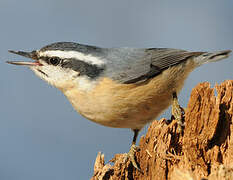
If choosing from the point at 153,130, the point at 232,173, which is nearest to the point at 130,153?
the point at 153,130

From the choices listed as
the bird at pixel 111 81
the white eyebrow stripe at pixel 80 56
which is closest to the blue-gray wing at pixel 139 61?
the bird at pixel 111 81

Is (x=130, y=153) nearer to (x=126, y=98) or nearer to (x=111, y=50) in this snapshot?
(x=126, y=98)

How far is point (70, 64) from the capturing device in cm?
425

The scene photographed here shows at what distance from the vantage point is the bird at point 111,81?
4.14 m

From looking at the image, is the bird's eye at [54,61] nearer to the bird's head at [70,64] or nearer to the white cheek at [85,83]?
the bird's head at [70,64]

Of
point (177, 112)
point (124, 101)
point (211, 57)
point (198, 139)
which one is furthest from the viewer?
point (211, 57)

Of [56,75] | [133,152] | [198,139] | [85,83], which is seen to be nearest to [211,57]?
[198,139]

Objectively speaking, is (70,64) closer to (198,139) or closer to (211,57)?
(198,139)

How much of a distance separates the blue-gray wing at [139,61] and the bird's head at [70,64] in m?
0.16

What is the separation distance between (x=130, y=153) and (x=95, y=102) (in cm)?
84

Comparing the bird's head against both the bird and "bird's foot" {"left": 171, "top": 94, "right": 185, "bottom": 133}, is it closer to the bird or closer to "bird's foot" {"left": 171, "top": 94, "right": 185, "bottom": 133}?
the bird

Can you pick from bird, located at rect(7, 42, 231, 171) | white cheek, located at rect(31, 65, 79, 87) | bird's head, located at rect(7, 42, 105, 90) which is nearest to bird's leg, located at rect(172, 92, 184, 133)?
bird, located at rect(7, 42, 231, 171)

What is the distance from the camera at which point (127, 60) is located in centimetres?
439

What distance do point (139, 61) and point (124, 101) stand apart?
655 millimetres
